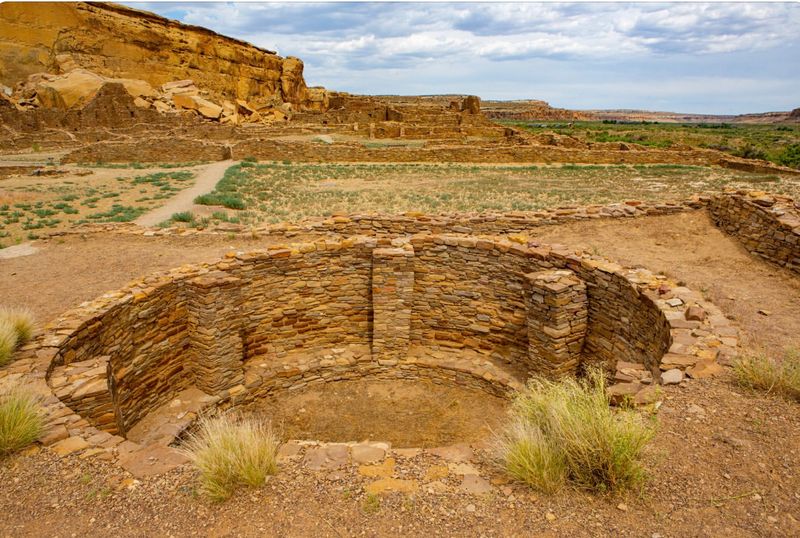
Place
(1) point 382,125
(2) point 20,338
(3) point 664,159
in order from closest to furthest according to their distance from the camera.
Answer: (2) point 20,338, (3) point 664,159, (1) point 382,125

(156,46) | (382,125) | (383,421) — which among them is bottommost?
(383,421)

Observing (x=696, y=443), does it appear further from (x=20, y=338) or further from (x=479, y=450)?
(x=20, y=338)

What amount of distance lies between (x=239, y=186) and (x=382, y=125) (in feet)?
71.3

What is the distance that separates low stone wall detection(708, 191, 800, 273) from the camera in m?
7.25

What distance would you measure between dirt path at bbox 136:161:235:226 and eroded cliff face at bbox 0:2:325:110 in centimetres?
Result: 2736

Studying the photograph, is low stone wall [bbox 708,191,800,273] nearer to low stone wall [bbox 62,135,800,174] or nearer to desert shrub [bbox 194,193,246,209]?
desert shrub [bbox 194,193,246,209]

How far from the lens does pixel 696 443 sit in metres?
3.28

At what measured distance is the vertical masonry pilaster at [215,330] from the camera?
6.96 m

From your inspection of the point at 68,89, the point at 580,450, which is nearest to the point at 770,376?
the point at 580,450

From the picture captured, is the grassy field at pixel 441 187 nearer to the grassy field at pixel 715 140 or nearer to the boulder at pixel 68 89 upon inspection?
the grassy field at pixel 715 140

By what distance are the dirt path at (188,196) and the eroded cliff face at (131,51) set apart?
2736cm

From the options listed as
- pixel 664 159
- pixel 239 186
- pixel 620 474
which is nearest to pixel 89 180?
pixel 239 186

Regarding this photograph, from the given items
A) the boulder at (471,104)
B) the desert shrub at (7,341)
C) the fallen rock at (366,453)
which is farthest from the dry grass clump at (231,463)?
the boulder at (471,104)

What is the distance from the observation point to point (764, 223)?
7.96 m
